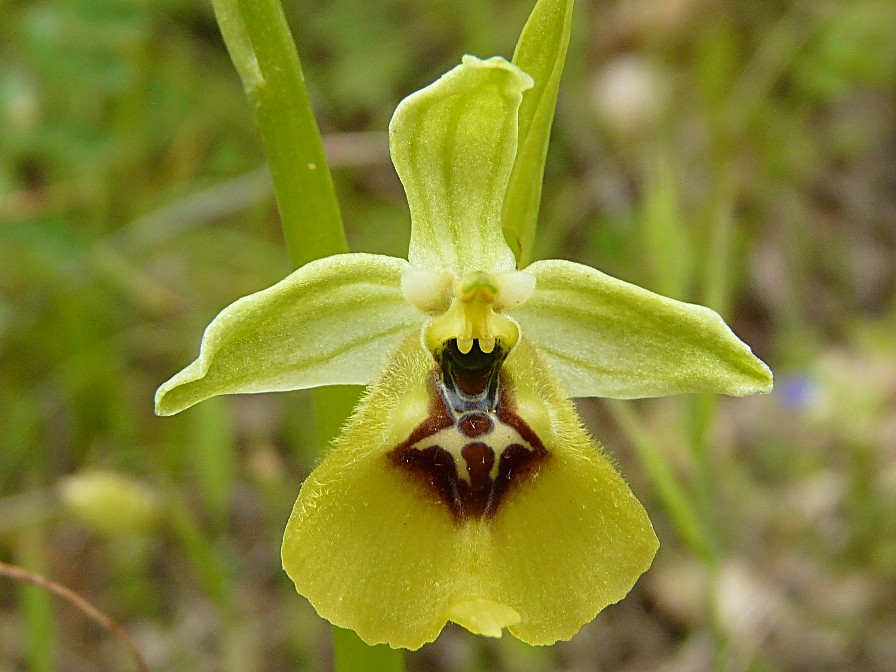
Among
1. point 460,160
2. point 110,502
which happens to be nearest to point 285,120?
point 460,160

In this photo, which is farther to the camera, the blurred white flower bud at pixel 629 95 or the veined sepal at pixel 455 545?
the blurred white flower bud at pixel 629 95

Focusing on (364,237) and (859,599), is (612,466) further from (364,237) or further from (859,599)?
(364,237)

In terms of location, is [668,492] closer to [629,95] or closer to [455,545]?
[455,545]

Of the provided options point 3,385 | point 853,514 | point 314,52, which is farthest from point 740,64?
point 3,385

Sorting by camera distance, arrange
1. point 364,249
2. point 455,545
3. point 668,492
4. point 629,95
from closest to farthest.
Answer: point 455,545
point 668,492
point 364,249
point 629,95

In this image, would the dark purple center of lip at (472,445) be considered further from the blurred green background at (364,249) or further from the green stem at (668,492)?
the blurred green background at (364,249)

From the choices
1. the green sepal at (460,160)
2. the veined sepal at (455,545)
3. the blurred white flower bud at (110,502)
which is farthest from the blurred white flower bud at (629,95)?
the veined sepal at (455,545)
